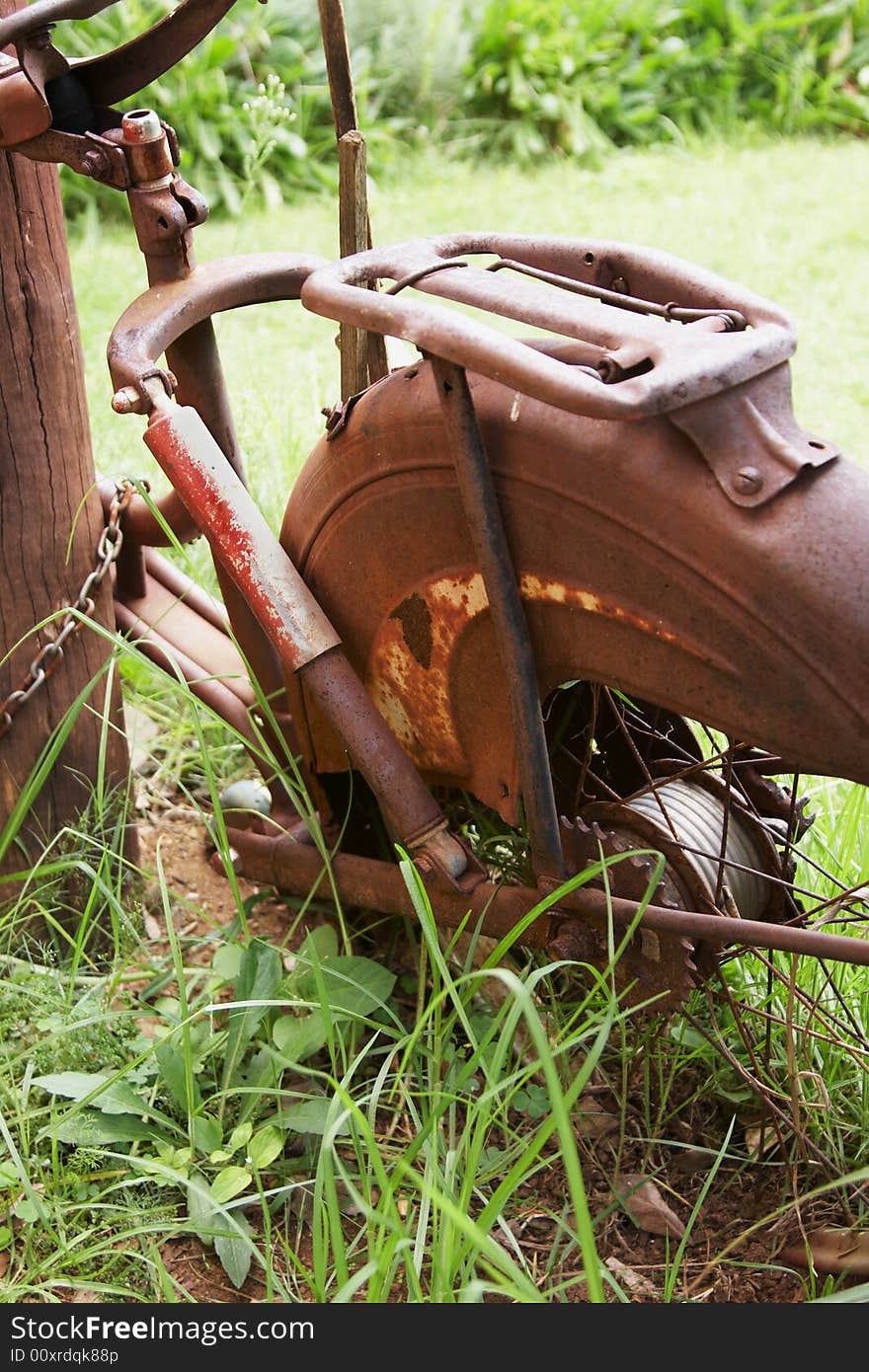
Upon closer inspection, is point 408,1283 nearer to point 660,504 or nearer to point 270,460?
point 660,504

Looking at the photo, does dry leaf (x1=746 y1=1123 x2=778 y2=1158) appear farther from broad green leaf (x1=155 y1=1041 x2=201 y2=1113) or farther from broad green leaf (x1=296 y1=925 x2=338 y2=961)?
broad green leaf (x1=155 y1=1041 x2=201 y2=1113)

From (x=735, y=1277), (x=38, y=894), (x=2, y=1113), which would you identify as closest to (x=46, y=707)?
(x=38, y=894)

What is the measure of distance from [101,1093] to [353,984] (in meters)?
0.39

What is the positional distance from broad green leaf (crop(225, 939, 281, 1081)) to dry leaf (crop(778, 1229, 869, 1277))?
804 millimetres

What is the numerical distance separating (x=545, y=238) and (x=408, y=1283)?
Result: 4.52 feet

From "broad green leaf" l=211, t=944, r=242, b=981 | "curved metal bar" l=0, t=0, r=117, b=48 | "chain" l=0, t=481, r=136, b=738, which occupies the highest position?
"curved metal bar" l=0, t=0, r=117, b=48

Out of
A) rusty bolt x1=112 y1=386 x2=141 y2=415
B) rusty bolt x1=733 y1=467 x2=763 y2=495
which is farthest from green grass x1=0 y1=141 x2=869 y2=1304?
rusty bolt x1=733 y1=467 x2=763 y2=495

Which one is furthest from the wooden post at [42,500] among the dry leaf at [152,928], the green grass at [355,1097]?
the dry leaf at [152,928]

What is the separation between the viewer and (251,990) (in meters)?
2.12

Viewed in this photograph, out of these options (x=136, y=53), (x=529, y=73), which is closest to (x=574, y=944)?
(x=136, y=53)

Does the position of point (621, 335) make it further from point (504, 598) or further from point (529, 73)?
point (529, 73)

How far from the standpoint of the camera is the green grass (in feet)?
5.72

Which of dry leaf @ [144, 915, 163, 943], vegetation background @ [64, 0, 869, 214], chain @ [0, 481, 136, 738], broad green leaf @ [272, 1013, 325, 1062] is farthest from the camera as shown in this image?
vegetation background @ [64, 0, 869, 214]

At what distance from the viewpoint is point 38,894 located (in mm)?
2467
